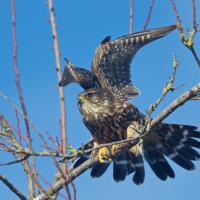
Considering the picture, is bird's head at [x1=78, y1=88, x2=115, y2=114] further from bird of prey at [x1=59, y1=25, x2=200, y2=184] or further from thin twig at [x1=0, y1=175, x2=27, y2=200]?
thin twig at [x1=0, y1=175, x2=27, y2=200]

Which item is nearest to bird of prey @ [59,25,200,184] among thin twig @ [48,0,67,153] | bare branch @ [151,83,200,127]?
thin twig @ [48,0,67,153]

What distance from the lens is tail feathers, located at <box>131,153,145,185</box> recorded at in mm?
5715

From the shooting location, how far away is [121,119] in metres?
5.64

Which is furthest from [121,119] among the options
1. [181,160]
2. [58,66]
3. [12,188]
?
[12,188]

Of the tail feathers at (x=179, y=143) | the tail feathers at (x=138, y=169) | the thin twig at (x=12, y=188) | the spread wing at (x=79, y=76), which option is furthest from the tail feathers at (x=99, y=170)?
the thin twig at (x=12, y=188)

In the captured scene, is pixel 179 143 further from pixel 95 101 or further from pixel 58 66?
pixel 58 66

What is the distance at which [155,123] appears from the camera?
3582mm

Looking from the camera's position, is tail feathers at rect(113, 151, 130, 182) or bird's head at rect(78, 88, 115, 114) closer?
bird's head at rect(78, 88, 115, 114)

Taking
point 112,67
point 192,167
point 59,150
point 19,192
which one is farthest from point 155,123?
point 112,67

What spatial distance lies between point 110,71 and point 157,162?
1147 mm

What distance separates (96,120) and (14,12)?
5.95ft

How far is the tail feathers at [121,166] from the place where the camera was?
18.9 ft

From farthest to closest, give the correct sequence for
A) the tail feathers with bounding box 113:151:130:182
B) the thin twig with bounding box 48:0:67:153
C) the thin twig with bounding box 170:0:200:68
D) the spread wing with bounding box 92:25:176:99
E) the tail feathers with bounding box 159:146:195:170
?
the tail feathers with bounding box 113:151:130:182, the spread wing with bounding box 92:25:176:99, the tail feathers with bounding box 159:146:195:170, the thin twig with bounding box 48:0:67:153, the thin twig with bounding box 170:0:200:68

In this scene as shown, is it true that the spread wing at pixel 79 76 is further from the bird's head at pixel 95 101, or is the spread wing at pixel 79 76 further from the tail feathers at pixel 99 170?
the tail feathers at pixel 99 170
